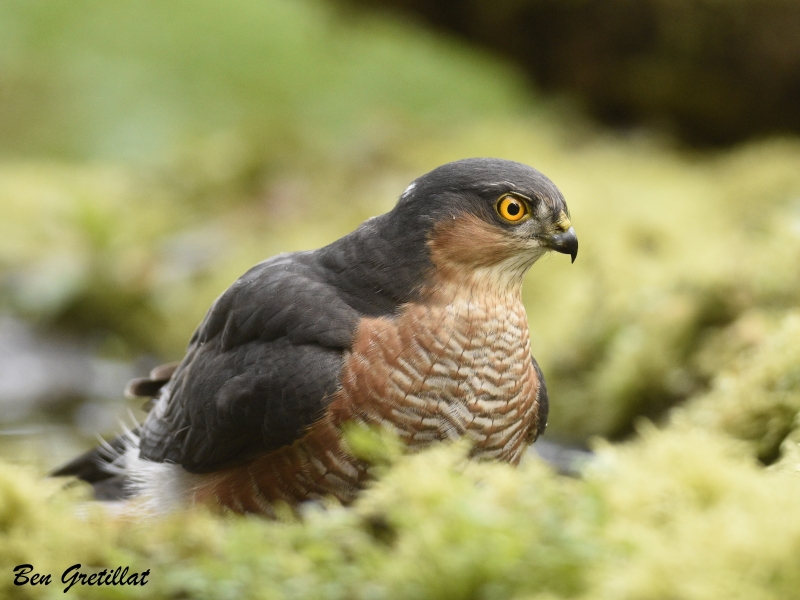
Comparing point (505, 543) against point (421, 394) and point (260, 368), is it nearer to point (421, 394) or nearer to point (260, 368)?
point (421, 394)

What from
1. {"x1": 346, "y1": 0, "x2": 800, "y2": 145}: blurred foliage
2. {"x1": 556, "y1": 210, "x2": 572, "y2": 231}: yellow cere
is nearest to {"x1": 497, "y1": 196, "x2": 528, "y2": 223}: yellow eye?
{"x1": 556, "y1": 210, "x2": 572, "y2": 231}: yellow cere

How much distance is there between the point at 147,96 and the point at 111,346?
8133 mm

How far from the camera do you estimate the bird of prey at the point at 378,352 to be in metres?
2.24

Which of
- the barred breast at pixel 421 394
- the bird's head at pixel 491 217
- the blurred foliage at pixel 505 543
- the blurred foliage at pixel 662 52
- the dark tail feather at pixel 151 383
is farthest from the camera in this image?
the blurred foliage at pixel 662 52

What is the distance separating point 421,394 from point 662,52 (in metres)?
6.01

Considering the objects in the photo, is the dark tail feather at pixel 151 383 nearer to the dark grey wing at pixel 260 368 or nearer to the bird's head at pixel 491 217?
the dark grey wing at pixel 260 368

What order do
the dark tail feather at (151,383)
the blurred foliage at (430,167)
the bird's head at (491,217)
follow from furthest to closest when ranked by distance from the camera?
the blurred foliage at (430,167) → the dark tail feather at (151,383) → the bird's head at (491,217)

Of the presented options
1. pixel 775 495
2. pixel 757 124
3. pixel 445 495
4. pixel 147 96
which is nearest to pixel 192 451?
pixel 445 495

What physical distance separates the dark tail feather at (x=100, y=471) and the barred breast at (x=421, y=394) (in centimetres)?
68

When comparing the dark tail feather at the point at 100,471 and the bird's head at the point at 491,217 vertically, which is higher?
the bird's head at the point at 491,217

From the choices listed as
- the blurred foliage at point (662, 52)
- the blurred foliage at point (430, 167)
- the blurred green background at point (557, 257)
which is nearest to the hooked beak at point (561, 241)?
the blurred green background at point (557, 257)

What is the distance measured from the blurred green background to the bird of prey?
0.35m

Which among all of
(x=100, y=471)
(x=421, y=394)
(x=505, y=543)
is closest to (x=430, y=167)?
(x=100, y=471)

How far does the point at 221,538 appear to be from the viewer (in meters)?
1.93
